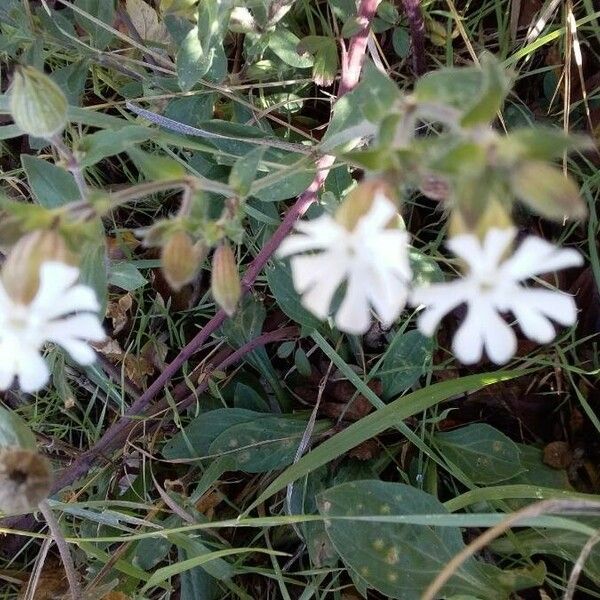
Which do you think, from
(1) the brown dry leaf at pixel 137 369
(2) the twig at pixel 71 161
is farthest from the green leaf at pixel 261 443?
(2) the twig at pixel 71 161

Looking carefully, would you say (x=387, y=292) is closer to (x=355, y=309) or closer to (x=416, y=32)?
Result: (x=355, y=309)

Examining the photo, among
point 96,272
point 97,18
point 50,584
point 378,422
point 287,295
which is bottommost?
point 50,584

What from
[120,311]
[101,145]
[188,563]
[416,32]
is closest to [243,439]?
[188,563]

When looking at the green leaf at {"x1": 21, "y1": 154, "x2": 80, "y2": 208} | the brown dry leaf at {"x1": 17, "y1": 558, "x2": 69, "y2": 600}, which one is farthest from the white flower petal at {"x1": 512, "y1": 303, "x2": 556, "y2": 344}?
the brown dry leaf at {"x1": 17, "y1": 558, "x2": 69, "y2": 600}

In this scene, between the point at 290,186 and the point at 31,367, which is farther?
the point at 290,186

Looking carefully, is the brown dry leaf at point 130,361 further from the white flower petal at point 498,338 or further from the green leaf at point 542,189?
the green leaf at point 542,189

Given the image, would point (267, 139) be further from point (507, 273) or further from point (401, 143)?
point (507, 273)

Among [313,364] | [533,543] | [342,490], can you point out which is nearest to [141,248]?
[313,364]

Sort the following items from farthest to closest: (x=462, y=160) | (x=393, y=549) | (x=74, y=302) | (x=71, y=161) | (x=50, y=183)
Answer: (x=393, y=549), (x=50, y=183), (x=71, y=161), (x=74, y=302), (x=462, y=160)
